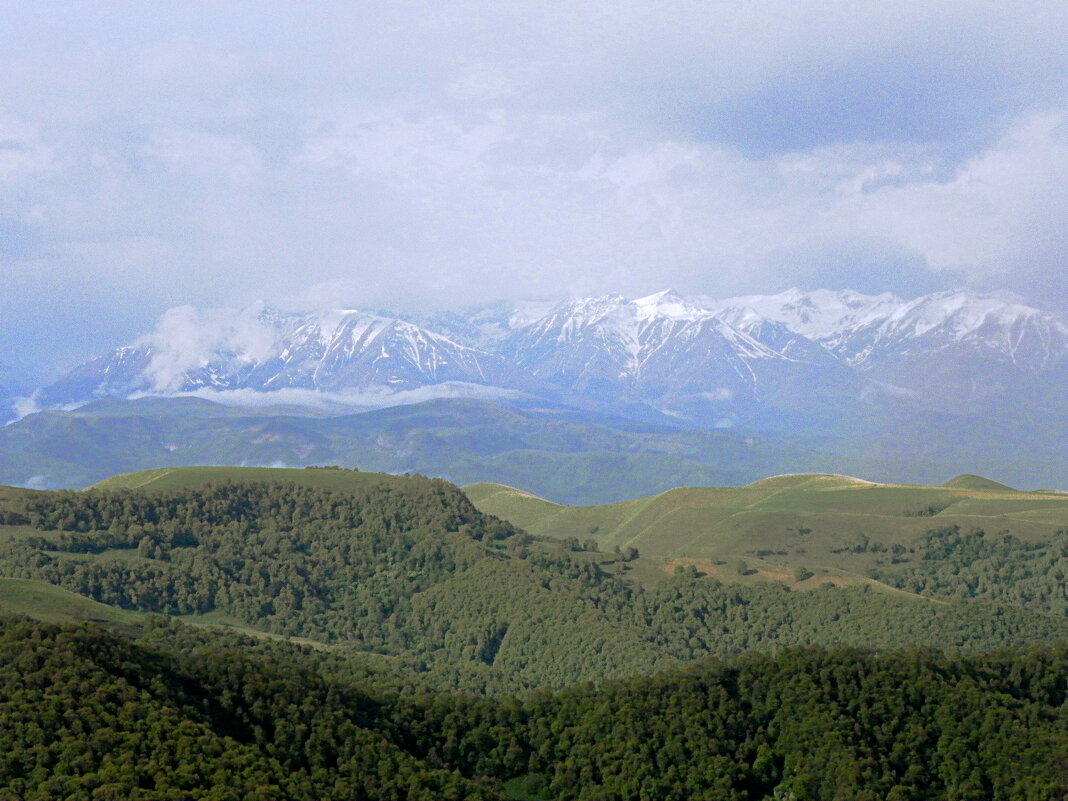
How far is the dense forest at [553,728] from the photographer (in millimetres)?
133125

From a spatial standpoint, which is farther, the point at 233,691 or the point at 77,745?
the point at 233,691

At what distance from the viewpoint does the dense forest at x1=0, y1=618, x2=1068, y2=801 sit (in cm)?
13312

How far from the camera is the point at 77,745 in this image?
127438mm

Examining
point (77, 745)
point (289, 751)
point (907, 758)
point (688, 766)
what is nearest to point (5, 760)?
point (77, 745)

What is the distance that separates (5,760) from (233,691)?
35381mm

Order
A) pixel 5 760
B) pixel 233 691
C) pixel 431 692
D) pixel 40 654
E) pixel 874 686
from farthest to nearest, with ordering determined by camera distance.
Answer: pixel 431 692 < pixel 874 686 < pixel 233 691 < pixel 40 654 < pixel 5 760

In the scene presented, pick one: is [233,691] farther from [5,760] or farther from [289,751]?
[5,760]

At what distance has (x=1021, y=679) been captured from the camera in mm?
177625

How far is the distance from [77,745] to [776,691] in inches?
3349

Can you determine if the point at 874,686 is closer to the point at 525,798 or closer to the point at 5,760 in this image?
the point at 525,798

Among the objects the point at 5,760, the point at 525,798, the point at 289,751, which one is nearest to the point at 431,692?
the point at 525,798

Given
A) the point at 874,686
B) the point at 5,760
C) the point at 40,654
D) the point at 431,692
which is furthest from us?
the point at 431,692

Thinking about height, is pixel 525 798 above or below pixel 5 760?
below

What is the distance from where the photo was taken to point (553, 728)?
561ft
